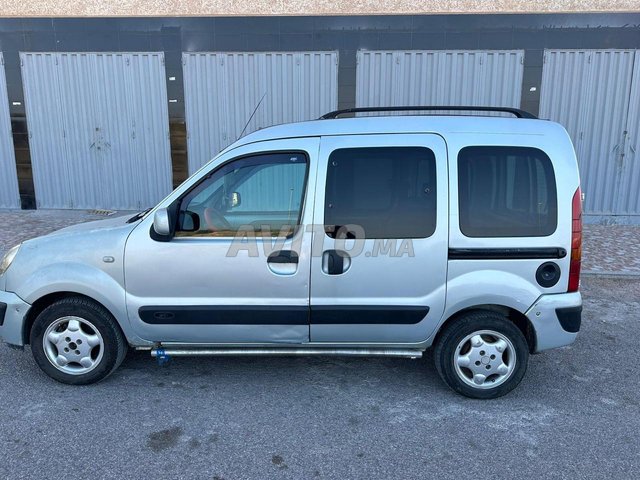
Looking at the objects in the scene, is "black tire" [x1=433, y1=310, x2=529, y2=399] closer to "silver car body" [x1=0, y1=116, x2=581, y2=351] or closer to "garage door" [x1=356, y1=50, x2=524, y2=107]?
"silver car body" [x1=0, y1=116, x2=581, y2=351]

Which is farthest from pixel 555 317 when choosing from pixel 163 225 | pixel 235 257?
pixel 163 225

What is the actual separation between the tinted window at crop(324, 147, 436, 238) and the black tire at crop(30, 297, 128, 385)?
5.48ft

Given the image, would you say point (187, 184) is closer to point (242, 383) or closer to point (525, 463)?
point (242, 383)

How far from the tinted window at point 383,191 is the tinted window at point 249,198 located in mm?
247

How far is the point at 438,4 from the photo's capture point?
847cm

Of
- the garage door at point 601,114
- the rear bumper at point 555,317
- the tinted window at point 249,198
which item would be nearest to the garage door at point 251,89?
the garage door at point 601,114

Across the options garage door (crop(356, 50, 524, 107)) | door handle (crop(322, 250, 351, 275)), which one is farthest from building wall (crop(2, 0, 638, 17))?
door handle (crop(322, 250, 351, 275))

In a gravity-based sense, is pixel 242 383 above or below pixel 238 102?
below

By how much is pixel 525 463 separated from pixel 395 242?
146 centimetres

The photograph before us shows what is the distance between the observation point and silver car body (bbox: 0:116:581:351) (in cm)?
328

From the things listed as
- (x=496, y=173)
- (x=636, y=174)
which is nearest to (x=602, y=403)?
(x=496, y=173)

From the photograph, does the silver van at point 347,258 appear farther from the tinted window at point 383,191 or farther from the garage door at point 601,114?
the garage door at point 601,114

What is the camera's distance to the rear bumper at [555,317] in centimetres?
331

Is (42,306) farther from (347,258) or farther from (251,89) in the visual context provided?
(251,89)
